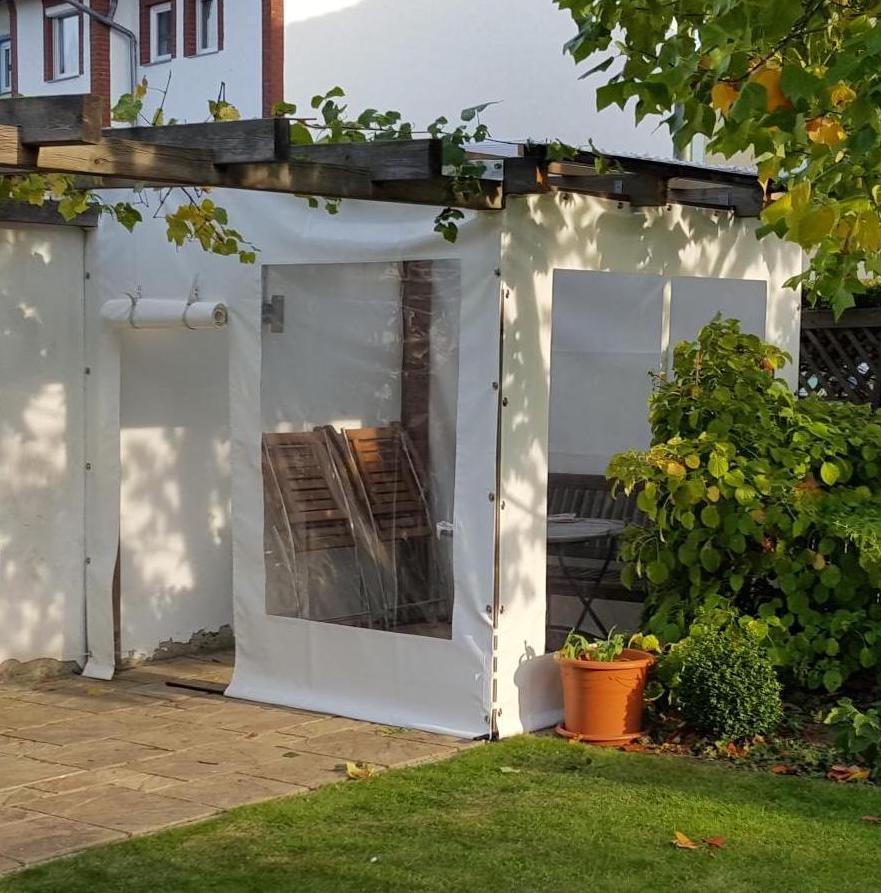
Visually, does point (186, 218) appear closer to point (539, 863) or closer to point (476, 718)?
point (476, 718)

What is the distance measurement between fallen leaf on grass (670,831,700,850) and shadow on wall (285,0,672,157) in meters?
18.6

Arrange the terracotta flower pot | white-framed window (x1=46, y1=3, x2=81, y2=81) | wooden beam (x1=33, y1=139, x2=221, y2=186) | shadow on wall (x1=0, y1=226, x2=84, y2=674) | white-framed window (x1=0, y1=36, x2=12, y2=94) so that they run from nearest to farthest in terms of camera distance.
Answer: wooden beam (x1=33, y1=139, x2=221, y2=186), the terracotta flower pot, shadow on wall (x1=0, y1=226, x2=84, y2=674), white-framed window (x1=46, y1=3, x2=81, y2=81), white-framed window (x1=0, y1=36, x2=12, y2=94)

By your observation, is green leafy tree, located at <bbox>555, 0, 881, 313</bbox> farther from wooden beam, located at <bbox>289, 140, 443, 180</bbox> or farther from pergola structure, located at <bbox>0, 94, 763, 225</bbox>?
pergola structure, located at <bbox>0, 94, 763, 225</bbox>

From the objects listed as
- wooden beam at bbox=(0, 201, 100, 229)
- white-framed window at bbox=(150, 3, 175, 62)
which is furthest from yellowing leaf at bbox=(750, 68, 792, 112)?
white-framed window at bbox=(150, 3, 175, 62)

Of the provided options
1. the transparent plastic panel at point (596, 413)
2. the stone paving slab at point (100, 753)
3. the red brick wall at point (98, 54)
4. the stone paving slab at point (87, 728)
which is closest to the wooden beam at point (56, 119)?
the stone paving slab at point (100, 753)

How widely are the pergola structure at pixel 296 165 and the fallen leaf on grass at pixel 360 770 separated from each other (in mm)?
2217

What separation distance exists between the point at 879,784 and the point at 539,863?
160 centimetres

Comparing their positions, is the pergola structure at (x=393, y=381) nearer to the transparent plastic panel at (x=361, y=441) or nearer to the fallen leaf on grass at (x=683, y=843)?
the transparent plastic panel at (x=361, y=441)

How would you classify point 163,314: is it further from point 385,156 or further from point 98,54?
point 98,54

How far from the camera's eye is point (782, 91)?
3703 millimetres

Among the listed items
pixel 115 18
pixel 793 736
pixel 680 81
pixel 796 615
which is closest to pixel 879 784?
pixel 793 736

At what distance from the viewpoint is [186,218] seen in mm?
6766

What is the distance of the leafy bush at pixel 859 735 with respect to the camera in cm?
604

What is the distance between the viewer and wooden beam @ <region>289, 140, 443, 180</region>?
19.4ft
